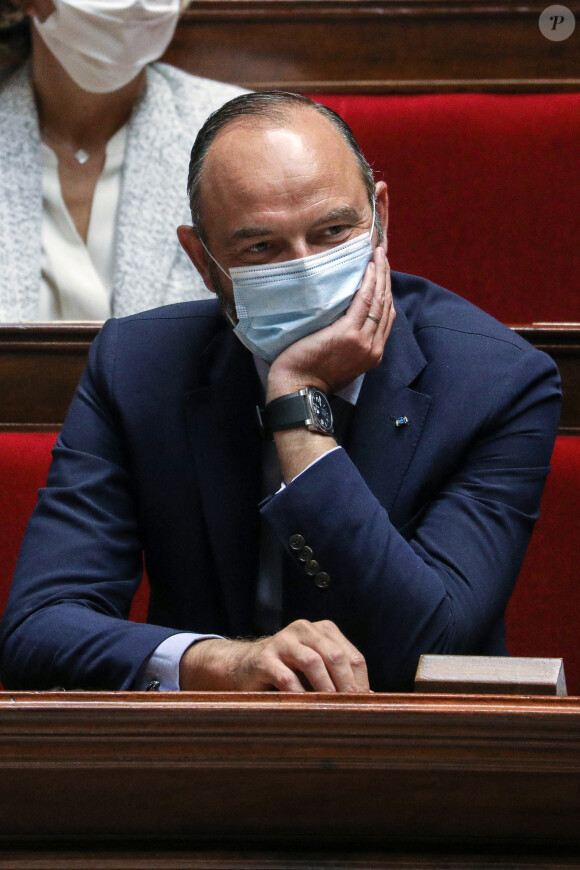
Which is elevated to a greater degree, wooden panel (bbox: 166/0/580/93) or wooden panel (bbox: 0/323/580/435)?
wooden panel (bbox: 166/0/580/93)

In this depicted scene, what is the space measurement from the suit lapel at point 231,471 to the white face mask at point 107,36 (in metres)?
0.57

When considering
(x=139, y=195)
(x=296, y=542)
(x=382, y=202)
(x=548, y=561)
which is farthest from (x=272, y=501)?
(x=139, y=195)

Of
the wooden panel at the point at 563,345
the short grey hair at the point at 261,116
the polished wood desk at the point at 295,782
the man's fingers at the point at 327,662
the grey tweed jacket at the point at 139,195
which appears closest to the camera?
the polished wood desk at the point at 295,782

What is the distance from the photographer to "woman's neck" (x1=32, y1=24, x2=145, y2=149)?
4.17ft

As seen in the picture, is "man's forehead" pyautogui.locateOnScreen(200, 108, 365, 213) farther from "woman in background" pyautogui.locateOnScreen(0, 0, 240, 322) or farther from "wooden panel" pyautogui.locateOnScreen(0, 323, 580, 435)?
"woman in background" pyautogui.locateOnScreen(0, 0, 240, 322)

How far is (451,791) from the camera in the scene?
41cm

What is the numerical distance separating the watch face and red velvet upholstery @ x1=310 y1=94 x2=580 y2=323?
0.53 meters

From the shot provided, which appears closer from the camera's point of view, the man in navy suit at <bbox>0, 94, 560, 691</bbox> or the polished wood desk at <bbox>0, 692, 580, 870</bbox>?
the polished wood desk at <bbox>0, 692, 580, 870</bbox>

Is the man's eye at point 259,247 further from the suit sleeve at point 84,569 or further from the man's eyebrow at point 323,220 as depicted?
the suit sleeve at point 84,569

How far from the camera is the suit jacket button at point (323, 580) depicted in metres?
0.68

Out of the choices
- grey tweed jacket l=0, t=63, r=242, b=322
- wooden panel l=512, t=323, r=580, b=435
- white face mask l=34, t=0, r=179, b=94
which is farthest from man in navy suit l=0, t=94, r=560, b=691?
white face mask l=34, t=0, r=179, b=94

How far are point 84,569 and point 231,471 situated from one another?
114 mm

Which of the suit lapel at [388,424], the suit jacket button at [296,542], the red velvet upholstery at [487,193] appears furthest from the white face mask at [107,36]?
the suit jacket button at [296,542]

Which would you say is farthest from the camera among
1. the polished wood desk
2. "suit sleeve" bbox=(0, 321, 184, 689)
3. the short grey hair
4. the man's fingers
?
the short grey hair
